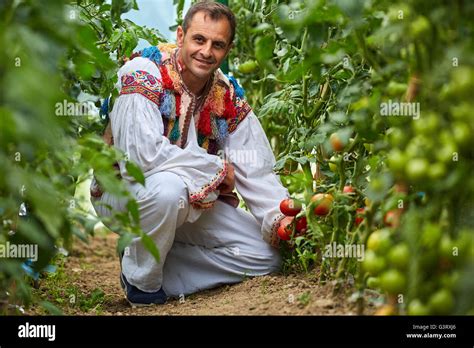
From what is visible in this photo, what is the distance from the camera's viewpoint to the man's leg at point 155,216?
274 cm

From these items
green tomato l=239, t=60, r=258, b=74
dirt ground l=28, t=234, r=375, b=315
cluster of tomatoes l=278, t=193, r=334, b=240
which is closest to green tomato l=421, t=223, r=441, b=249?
dirt ground l=28, t=234, r=375, b=315

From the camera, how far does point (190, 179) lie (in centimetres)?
282

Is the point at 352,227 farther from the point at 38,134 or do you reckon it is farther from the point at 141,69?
the point at 38,134

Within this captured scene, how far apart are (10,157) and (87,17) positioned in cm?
102

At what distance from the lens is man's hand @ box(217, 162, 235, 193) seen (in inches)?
116

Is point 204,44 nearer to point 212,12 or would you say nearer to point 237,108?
point 212,12

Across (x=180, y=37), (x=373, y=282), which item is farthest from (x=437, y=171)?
(x=180, y=37)

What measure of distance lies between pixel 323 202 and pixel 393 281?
0.75 metres

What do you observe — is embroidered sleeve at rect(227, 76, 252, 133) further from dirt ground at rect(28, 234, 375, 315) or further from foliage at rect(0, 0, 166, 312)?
foliage at rect(0, 0, 166, 312)

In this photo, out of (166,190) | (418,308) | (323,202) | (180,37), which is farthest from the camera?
(180,37)

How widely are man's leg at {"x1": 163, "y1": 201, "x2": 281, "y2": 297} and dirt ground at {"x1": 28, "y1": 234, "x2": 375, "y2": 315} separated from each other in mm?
57
